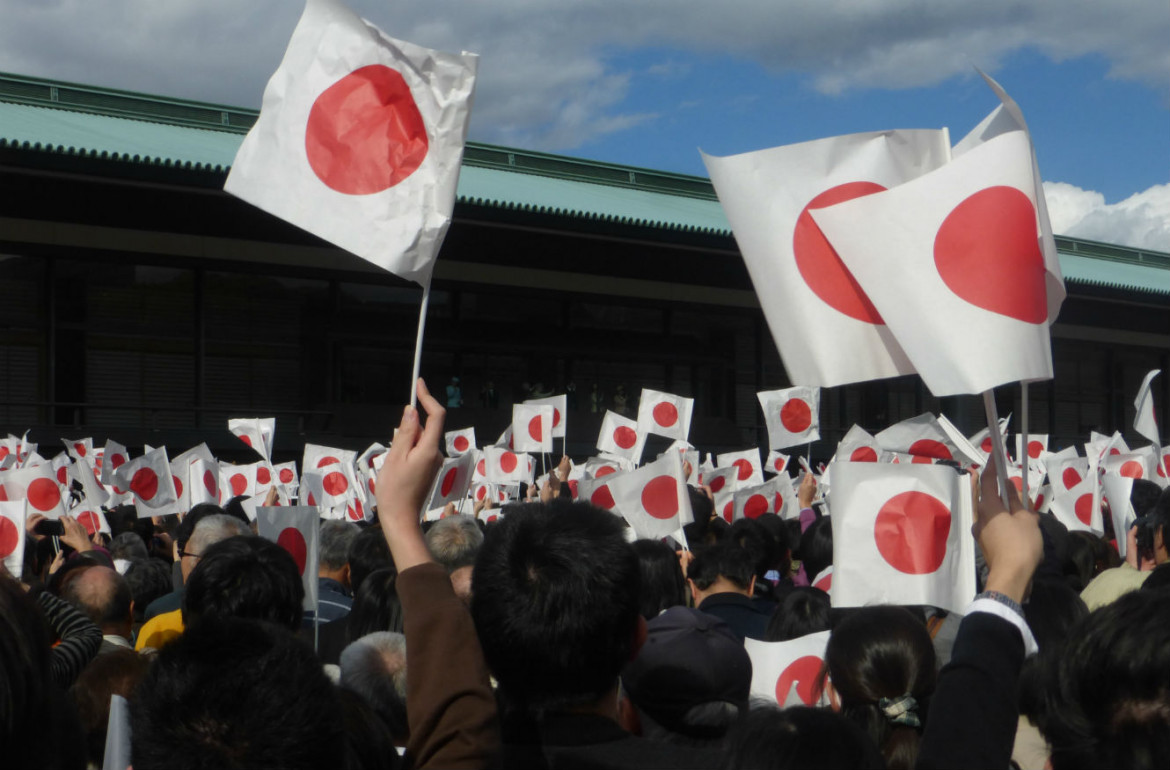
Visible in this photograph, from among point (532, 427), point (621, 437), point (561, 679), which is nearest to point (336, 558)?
point (561, 679)

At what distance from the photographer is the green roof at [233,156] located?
46.3ft

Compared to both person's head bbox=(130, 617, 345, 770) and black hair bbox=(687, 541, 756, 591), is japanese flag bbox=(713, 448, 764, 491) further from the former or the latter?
person's head bbox=(130, 617, 345, 770)

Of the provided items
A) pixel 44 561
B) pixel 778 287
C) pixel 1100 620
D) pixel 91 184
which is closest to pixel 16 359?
pixel 91 184

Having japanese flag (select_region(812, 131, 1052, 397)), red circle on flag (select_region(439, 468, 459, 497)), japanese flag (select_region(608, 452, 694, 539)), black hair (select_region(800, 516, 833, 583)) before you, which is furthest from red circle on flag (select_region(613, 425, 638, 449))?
japanese flag (select_region(812, 131, 1052, 397))

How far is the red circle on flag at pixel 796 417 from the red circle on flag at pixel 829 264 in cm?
874

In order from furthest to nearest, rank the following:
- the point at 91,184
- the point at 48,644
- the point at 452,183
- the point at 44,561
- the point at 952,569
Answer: the point at 91,184 < the point at 44,561 < the point at 952,569 < the point at 452,183 < the point at 48,644

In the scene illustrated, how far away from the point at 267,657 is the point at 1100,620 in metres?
1.04

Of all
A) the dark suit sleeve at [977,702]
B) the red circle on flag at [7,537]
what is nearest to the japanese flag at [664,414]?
the red circle on flag at [7,537]

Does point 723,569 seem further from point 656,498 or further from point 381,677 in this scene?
point 381,677

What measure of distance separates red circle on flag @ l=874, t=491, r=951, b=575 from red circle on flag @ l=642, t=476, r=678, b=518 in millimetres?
2877

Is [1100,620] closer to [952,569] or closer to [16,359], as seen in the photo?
[952,569]

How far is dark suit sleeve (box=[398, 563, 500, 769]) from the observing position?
5.74 ft

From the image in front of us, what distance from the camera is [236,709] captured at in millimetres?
1548

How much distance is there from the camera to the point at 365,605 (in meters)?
3.67
